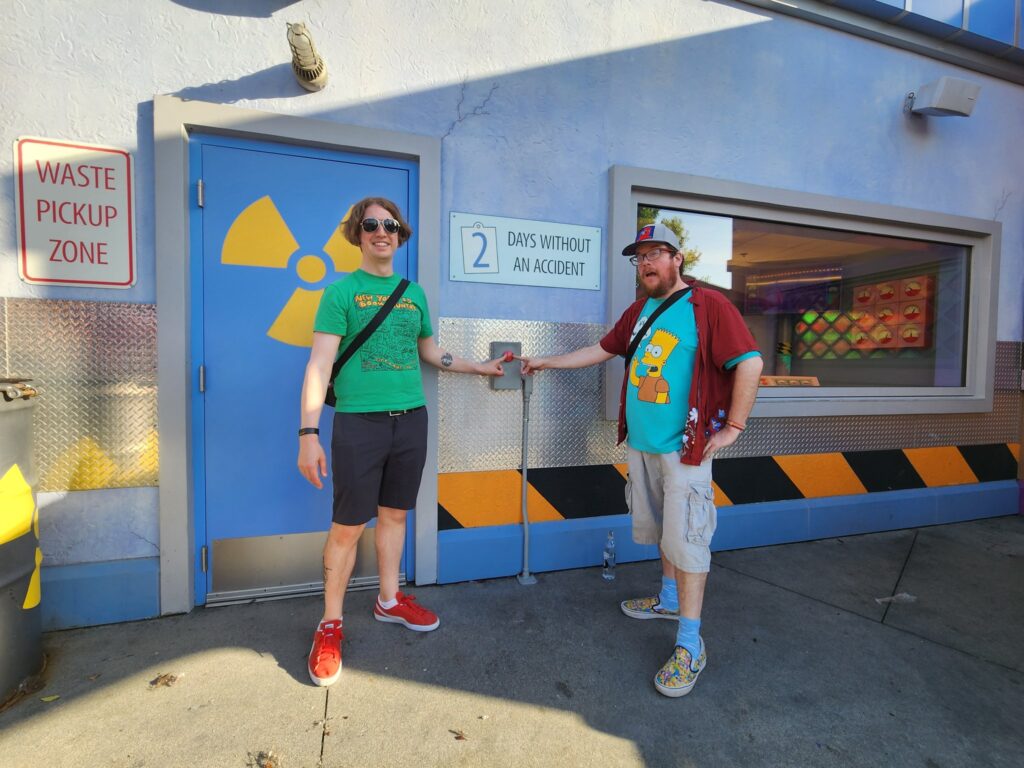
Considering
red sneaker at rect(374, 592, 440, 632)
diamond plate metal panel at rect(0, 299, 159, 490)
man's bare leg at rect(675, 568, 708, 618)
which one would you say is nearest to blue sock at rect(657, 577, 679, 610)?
man's bare leg at rect(675, 568, 708, 618)

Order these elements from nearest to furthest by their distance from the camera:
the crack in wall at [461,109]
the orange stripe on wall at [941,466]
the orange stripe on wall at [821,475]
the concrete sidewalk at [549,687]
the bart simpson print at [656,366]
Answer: the concrete sidewalk at [549,687] → the bart simpson print at [656,366] → the crack in wall at [461,109] → the orange stripe on wall at [821,475] → the orange stripe on wall at [941,466]

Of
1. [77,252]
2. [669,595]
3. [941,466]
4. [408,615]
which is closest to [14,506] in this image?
[77,252]

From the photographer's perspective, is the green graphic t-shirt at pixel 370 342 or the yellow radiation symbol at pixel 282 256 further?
the yellow radiation symbol at pixel 282 256

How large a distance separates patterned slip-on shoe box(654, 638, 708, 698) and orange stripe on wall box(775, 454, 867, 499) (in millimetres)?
2044

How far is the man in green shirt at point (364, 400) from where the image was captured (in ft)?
6.91

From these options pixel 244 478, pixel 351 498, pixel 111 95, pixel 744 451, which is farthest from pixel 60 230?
pixel 744 451

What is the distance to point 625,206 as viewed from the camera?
124 inches

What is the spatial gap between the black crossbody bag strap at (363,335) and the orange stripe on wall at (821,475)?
3027 millimetres

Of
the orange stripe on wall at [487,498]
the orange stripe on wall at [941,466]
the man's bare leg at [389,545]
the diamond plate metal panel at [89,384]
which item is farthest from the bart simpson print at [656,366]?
the orange stripe on wall at [941,466]

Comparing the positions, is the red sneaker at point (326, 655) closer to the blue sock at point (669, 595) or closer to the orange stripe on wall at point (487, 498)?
the orange stripe on wall at point (487, 498)

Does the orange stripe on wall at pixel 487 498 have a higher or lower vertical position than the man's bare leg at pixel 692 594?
higher

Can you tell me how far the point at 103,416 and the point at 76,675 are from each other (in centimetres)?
115

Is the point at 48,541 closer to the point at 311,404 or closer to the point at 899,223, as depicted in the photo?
the point at 311,404

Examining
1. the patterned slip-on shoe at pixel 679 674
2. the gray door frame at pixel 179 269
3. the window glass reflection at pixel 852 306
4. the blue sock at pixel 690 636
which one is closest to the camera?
the patterned slip-on shoe at pixel 679 674
